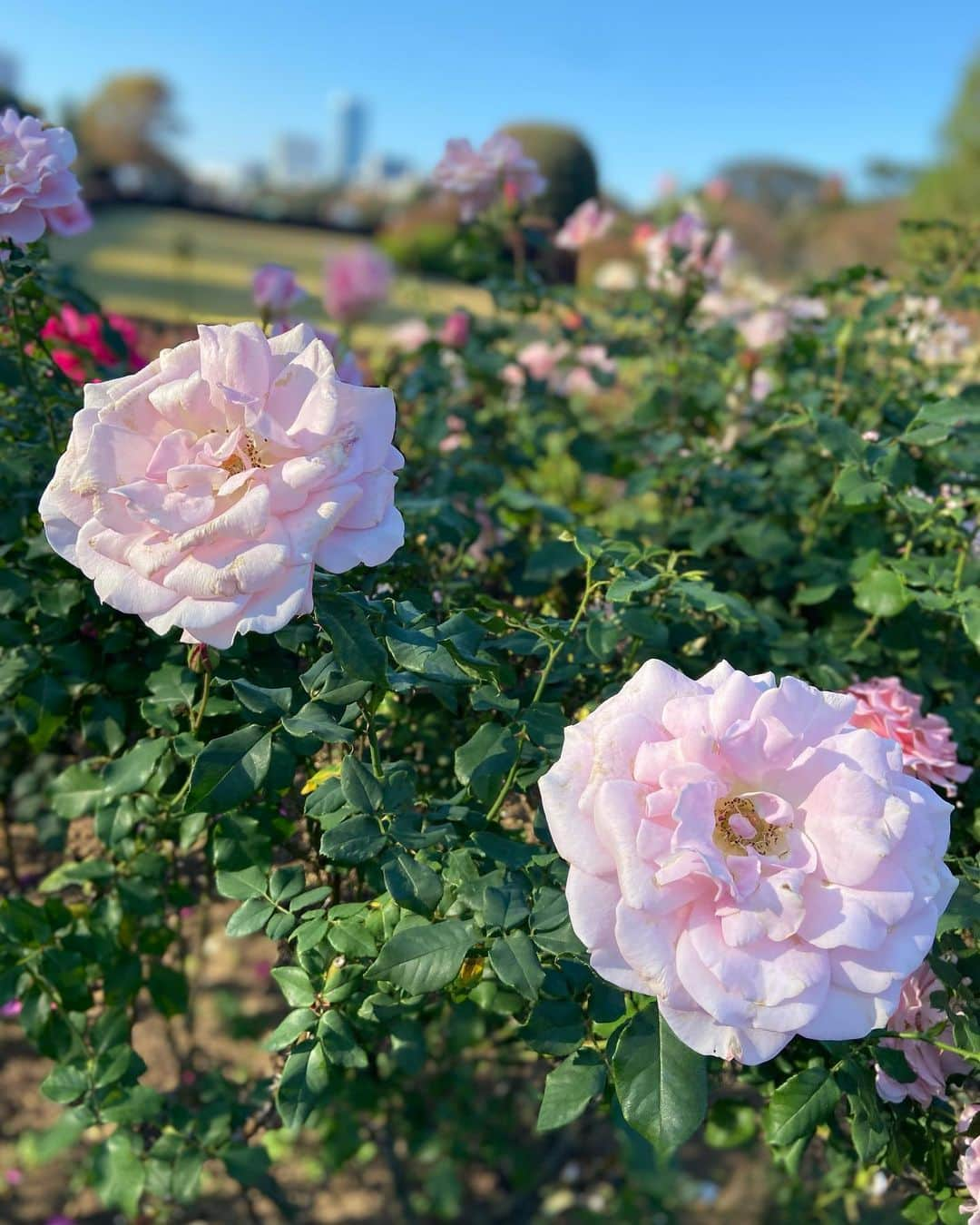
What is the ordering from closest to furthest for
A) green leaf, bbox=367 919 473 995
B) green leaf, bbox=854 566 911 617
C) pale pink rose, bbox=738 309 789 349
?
green leaf, bbox=367 919 473 995
green leaf, bbox=854 566 911 617
pale pink rose, bbox=738 309 789 349

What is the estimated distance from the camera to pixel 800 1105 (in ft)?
2.56

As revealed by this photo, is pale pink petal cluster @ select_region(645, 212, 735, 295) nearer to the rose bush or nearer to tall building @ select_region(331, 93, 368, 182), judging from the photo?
the rose bush

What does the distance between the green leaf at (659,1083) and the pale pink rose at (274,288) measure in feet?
4.12

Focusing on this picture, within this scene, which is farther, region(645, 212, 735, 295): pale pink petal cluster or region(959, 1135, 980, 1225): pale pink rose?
region(645, 212, 735, 295): pale pink petal cluster

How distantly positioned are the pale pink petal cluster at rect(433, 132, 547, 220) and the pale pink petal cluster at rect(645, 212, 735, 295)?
1.07ft

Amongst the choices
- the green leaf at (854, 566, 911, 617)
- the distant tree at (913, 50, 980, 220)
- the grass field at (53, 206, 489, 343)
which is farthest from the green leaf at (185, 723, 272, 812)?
the distant tree at (913, 50, 980, 220)

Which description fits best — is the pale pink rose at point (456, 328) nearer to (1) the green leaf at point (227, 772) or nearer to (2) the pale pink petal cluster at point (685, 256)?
(2) the pale pink petal cluster at point (685, 256)

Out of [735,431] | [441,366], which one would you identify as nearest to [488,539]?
[441,366]

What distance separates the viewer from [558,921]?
76 centimetres

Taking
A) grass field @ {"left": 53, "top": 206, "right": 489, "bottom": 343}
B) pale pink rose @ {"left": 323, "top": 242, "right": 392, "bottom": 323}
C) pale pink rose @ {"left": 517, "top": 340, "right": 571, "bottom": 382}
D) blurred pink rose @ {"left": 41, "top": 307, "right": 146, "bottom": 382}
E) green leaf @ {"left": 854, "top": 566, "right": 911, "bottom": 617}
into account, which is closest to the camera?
green leaf @ {"left": 854, "top": 566, "right": 911, "bottom": 617}

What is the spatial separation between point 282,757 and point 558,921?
0.28 m

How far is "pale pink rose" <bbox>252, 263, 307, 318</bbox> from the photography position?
1553 millimetres

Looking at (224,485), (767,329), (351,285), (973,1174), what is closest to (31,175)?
(224,485)

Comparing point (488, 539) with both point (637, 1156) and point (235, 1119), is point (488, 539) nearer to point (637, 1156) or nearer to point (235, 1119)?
point (235, 1119)
